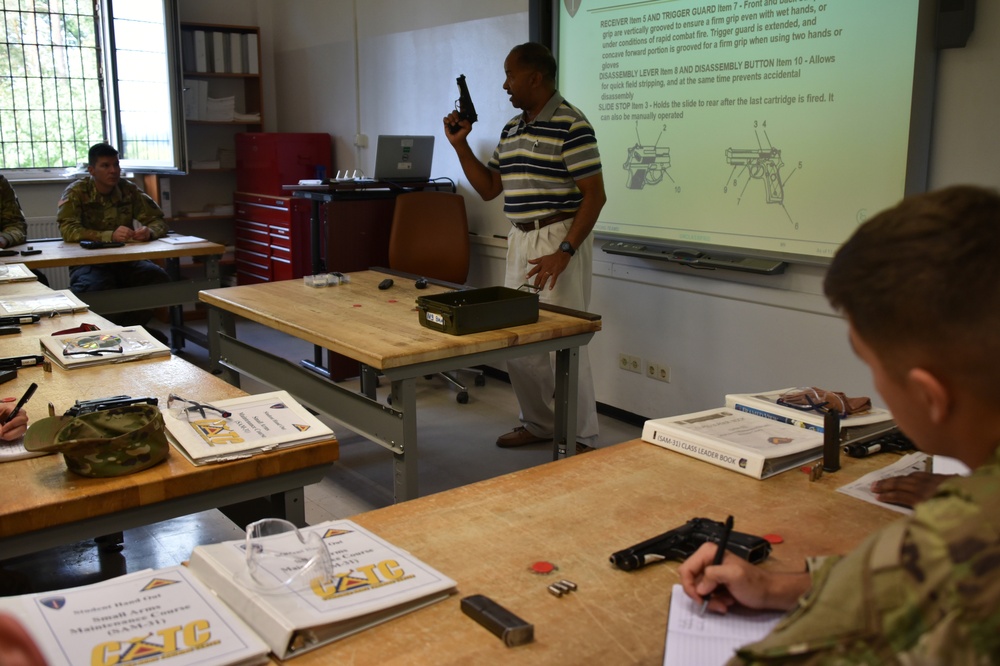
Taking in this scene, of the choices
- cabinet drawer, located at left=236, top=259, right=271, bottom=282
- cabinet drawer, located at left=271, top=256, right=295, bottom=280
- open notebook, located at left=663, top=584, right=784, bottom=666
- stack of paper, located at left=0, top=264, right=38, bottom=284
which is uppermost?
stack of paper, located at left=0, top=264, right=38, bottom=284

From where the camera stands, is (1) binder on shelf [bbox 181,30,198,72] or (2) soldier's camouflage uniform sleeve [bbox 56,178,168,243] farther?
(1) binder on shelf [bbox 181,30,198,72]

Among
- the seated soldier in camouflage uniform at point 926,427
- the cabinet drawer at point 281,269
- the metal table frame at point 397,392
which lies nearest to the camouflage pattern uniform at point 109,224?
the cabinet drawer at point 281,269

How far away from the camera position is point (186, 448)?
1.71 metres

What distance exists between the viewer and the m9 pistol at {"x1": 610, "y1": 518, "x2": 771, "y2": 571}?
129cm

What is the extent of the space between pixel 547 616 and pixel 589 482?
482mm

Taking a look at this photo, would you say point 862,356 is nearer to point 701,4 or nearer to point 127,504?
point 127,504

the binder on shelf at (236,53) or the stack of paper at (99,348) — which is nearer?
the stack of paper at (99,348)

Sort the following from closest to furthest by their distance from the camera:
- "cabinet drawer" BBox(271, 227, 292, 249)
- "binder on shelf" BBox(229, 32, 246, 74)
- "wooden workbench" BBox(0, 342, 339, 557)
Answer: "wooden workbench" BBox(0, 342, 339, 557) < "cabinet drawer" BBox(271, 227, 292, 249) < "binder on shelf" BBox(229, 32, 246, 74)

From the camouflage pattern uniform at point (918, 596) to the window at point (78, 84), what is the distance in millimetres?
6288

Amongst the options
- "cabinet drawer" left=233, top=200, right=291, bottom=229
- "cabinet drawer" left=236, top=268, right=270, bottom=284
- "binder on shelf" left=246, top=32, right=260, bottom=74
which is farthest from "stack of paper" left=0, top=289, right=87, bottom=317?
"binder on shelf" left=246, top=32, right=260, bottom=74

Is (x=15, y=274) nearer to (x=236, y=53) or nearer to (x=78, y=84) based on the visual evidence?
(x=78, y=84)

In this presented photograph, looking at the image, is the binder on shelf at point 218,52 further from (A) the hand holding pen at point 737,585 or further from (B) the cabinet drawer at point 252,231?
(A) the hand holding pen at point 737,585

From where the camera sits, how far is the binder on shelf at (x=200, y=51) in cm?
650

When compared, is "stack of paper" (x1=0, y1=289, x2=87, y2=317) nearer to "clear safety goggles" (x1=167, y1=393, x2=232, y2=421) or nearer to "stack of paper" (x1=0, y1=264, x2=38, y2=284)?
"stack of paper" (x1=0, y1=264, x2=38, y2=284)
